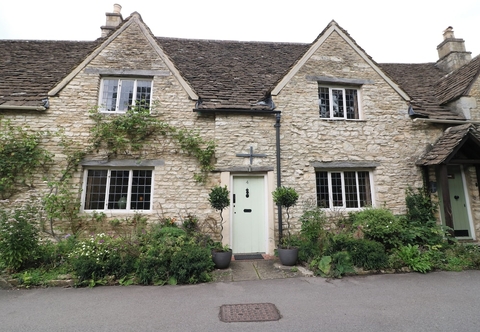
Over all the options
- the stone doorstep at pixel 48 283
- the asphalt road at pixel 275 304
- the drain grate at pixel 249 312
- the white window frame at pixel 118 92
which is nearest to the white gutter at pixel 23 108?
the white window frame at pixel 118 92

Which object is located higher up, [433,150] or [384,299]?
[433,150]

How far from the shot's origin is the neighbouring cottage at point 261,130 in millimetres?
7578

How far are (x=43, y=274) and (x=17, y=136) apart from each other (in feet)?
15.5

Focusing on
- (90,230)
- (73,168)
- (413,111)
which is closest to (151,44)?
(73,168)

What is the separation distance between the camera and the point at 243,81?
947 centimetres

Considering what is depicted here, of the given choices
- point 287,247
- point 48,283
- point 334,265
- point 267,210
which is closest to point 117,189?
point 48,283

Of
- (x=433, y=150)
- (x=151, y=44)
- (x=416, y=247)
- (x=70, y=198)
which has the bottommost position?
(x=416, y=247)

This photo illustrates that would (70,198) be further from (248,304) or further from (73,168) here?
(248,304)

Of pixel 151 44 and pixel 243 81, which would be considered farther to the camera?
pixel 243 81

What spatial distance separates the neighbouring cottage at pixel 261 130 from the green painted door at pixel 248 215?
0.11 ft

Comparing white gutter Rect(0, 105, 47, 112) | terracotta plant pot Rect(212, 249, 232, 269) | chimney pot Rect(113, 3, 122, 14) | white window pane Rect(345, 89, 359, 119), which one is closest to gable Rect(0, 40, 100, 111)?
white gutter Rect(0, 105, 47, 112)

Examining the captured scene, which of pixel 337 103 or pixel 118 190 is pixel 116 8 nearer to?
pixel 118 190

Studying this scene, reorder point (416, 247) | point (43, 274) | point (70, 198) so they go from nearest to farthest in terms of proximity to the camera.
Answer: point (43, 274) < point (416, 247) < point (70, 198)

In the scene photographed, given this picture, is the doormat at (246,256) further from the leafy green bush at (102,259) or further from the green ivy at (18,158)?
the green ivy at (18,158)
